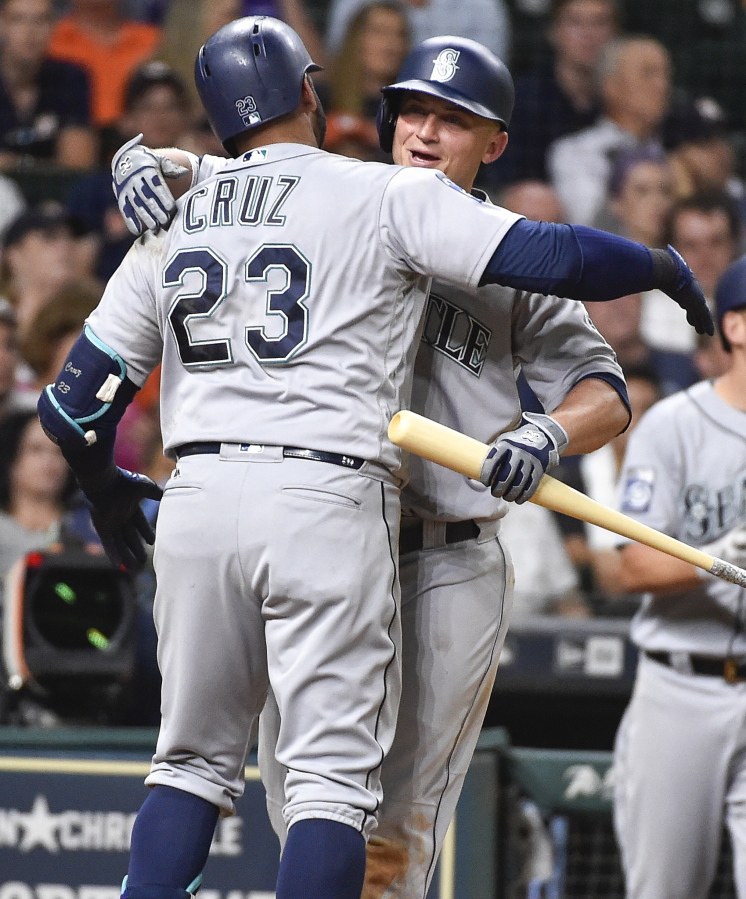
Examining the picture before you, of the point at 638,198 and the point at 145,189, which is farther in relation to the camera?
the point at 638,198

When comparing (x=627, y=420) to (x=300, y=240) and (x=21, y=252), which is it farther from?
(x=21, y=252)

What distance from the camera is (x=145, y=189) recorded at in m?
2.15

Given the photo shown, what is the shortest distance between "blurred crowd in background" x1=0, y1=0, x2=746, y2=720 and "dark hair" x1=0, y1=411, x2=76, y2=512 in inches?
15.1

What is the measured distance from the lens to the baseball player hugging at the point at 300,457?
6.27 ft

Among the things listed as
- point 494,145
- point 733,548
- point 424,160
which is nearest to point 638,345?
point 733,548

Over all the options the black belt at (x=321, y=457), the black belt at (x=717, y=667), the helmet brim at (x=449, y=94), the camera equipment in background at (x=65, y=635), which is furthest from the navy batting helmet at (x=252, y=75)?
the camera equipment in background at (x=65, y=635)

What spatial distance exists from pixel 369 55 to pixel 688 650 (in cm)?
390

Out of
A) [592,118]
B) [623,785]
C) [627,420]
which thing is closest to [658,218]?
[592,118]

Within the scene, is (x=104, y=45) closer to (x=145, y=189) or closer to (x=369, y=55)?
(x=369, y=55)

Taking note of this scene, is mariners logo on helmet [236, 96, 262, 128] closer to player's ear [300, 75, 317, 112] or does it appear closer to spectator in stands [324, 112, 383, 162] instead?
player's ear [300, 75, 317, 112]

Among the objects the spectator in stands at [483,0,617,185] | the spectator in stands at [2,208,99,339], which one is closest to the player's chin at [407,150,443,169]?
the spectator in stands at [2,208,99,339]

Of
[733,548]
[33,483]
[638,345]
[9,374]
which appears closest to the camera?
[733,548]

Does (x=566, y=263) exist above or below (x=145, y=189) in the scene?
below

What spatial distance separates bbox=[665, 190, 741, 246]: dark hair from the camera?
18.9ft
